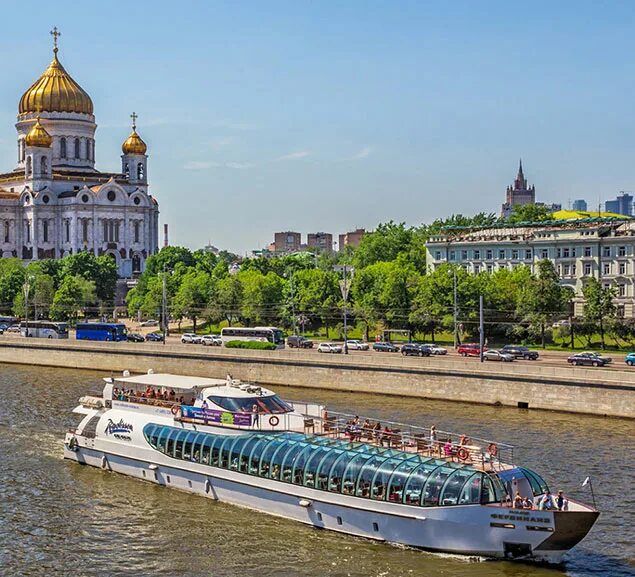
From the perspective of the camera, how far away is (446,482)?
31.0m

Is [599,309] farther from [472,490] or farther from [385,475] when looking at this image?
[472,490]

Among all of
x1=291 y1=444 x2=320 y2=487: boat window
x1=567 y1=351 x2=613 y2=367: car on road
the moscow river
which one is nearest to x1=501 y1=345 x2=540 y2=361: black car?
x1=567 y1=351 x2=613 y2=367: car on road

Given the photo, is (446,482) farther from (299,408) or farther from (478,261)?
(478,261)

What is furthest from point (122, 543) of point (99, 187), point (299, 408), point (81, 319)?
point (99, 187)

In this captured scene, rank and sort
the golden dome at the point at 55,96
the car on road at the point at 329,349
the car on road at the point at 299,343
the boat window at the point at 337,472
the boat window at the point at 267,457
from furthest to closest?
the golden dome at the point at 55,96 < the car on road at the point at 299,343 < the car on road at the point at 329,349 < the boat window at the point at 267,457 < the boat window at the point at 337,472

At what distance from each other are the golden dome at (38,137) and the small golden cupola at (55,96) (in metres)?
6.52

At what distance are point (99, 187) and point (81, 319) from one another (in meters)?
36.6

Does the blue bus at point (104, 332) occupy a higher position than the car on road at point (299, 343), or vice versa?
the blue bus at point (104, 332)

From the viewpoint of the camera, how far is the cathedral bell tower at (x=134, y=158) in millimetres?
155250

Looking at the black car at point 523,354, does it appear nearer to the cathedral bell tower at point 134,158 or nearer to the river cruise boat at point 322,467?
the river cruise boat at point 322,467

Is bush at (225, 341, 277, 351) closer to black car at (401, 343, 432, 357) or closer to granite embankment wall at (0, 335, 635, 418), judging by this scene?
granite embankment wall at (0, 335, 635, 418)

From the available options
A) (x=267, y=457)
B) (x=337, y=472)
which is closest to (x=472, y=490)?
(x=337, y=472)

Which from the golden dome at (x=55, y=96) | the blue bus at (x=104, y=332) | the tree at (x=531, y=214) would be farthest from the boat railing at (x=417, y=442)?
the golden dome at (x=55, y=96)

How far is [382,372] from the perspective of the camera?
6269 centimetres
